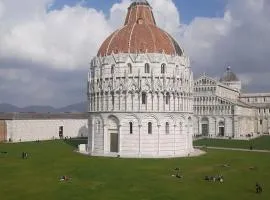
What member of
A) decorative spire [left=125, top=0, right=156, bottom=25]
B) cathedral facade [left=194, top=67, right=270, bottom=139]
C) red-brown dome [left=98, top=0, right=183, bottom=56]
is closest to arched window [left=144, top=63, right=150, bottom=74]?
red-brown dome [left=98, top=0, right=183, bottom=56]

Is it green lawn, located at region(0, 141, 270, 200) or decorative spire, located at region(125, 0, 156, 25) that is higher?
decorative spire, located at region(125, 0, 156, 25)

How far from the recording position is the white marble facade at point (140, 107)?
67500 millimetres

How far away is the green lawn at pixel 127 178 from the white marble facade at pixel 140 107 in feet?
17.8

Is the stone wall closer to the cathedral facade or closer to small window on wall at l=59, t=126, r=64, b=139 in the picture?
small window on wall at l=59, t=126, r=64, b=139

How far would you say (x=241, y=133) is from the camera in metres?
125

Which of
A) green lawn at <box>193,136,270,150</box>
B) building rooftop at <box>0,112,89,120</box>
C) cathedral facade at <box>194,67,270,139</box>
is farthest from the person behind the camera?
cathedral facade at <box>194,67,270,139</box>

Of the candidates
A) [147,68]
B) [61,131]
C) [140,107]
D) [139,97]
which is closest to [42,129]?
[61,131]

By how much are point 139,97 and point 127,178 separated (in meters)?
23.5

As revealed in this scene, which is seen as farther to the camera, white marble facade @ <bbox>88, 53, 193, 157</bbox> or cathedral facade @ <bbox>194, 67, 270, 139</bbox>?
cathedral facade @ <bbox>194, 67, 270, 139</bbox>

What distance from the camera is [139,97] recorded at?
67.6m

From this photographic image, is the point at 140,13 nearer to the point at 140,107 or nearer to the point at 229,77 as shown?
the point at 140,107

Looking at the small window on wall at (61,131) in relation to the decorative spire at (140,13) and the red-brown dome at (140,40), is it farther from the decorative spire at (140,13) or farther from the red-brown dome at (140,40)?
the decorative spire at (140,13)

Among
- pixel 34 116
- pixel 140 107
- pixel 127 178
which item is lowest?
pixel 127 178

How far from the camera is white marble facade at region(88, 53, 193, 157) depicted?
6750 cm
